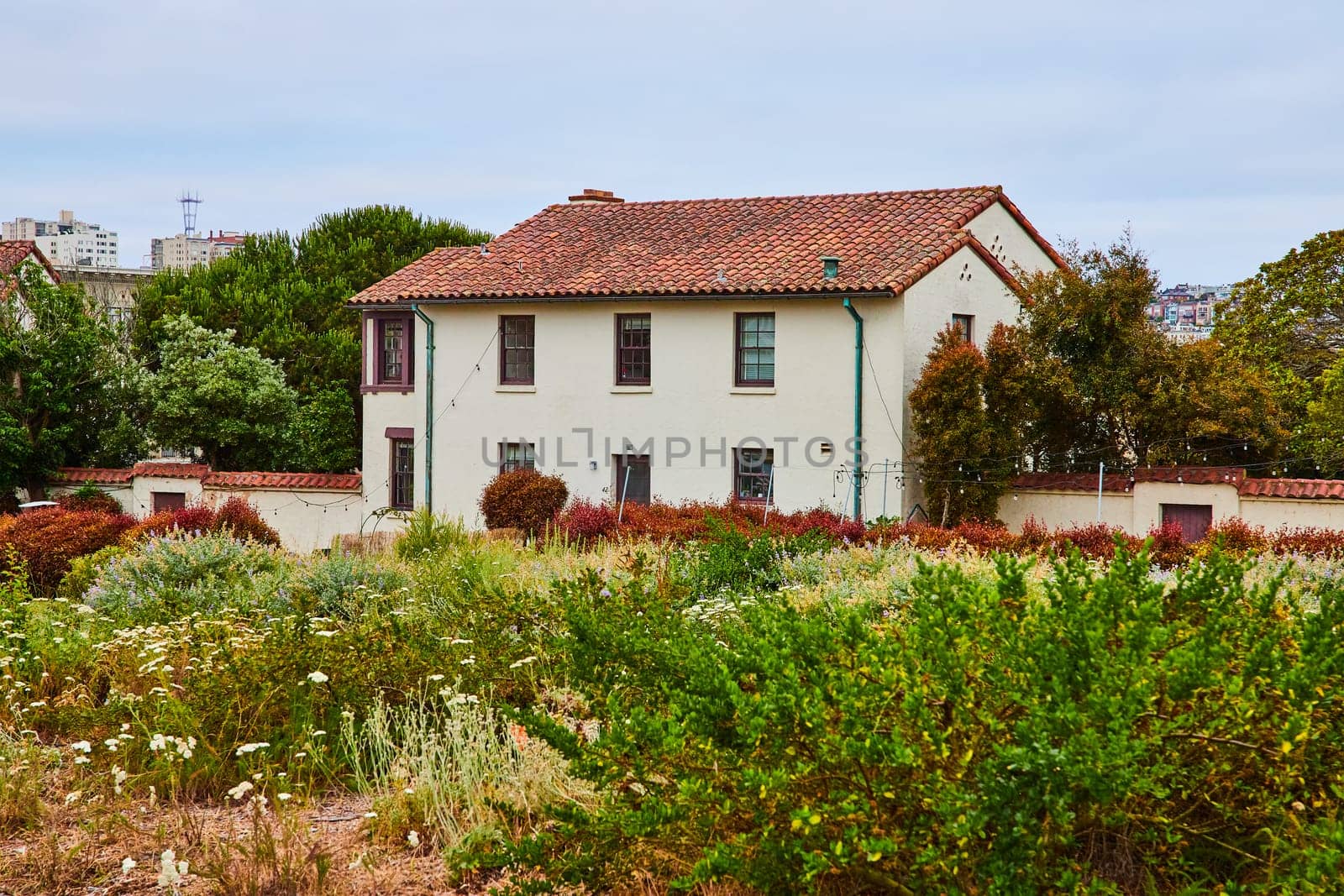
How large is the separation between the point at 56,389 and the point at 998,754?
29.5 metres

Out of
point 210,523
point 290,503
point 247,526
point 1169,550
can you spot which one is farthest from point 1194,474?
point 290,503

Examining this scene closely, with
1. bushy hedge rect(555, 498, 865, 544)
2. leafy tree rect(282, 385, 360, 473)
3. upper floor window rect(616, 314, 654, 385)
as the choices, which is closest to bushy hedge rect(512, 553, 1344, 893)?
bushy hedge rect(555, 498, 865, 544)

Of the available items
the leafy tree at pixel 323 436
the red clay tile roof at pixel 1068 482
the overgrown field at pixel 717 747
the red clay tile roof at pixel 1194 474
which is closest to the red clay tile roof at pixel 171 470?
the leafy tree at pixel 323 436

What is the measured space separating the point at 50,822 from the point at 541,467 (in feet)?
Answer: 68.4

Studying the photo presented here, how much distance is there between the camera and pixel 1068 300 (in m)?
22.8

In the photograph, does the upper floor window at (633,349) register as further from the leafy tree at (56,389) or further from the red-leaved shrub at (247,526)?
the leafy tree at (56,389)

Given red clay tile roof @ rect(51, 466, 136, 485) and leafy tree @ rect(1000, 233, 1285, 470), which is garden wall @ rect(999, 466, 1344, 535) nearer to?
leafy tree @ rect(1000, 233, 1285, 470)

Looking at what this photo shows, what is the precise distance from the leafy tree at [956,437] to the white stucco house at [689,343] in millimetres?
768

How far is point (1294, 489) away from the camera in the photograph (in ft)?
68.5

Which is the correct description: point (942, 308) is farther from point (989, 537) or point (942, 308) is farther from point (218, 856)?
point (218, 856)

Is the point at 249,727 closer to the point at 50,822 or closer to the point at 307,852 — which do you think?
the point at 50,822

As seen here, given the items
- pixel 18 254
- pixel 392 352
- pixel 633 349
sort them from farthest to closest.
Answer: pixel 18 254, pixel 392 352, pixel 633 349

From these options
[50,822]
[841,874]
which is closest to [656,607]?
[841,874]

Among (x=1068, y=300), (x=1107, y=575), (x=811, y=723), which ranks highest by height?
(x=1068, y=300)
